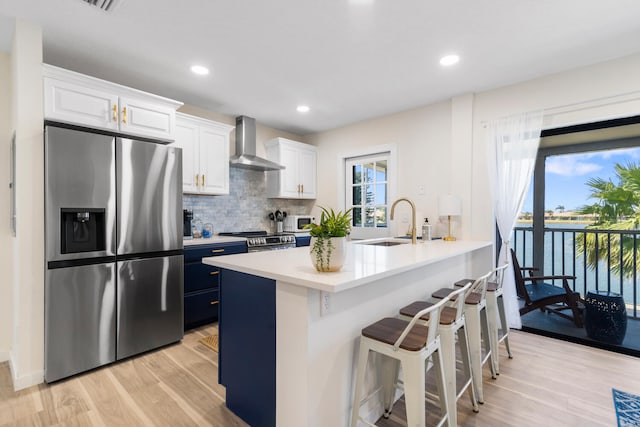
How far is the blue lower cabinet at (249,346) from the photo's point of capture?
1567mm

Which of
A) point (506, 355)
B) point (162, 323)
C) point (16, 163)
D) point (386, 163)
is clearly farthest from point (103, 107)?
point (506, 355)

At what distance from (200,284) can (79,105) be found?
193 centimetres

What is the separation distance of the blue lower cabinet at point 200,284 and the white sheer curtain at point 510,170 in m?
2.96

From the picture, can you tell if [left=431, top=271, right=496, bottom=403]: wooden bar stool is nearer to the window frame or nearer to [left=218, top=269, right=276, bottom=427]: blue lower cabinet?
[left=218, top=269, right=276, bottom=427]: blue lower cabinet

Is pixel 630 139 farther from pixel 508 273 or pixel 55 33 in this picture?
pixel 55 33

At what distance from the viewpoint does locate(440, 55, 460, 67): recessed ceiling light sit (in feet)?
8.62

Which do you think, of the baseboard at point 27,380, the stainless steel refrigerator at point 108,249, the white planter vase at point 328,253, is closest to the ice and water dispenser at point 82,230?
the stainless steel refrigerator at point 108,249

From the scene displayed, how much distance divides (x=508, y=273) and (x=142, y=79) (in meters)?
4.27

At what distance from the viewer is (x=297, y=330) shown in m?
1.42

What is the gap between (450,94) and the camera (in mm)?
3453

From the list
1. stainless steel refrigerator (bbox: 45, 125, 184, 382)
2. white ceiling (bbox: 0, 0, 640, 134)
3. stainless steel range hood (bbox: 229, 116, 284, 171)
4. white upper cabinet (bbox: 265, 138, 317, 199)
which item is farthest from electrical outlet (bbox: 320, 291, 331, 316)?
white upper cabinet (bbox: 265, 138, 317, 199)

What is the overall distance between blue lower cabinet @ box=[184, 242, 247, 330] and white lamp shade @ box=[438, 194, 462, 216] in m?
2.42

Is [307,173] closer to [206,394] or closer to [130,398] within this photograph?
[206,394]

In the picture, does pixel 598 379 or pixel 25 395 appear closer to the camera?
pixel 25 395
